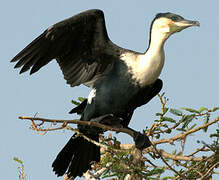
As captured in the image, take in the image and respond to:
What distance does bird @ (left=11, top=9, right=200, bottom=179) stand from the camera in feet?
14.8

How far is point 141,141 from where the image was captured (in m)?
4.28

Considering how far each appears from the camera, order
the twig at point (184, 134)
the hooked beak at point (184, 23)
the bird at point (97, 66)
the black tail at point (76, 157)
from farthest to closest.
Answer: the black tail at point (76, 157) → the bird at point (97, 66) → the hooked beak at point (184, 23) → the twig at point (184, 134)

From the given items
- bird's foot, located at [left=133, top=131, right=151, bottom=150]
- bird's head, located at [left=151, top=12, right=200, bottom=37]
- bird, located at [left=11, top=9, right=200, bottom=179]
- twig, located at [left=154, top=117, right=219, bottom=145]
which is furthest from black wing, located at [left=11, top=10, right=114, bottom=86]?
twig, located at [left=154, top=117, right=219, bottom=145]

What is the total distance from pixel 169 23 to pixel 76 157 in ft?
5.83

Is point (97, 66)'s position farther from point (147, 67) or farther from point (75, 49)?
point (147, 67)

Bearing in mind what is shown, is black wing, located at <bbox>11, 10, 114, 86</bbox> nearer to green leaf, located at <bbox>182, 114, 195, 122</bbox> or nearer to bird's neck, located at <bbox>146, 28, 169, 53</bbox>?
bird's neck, located at <bbox>146, 28, 169, 53</bbox>

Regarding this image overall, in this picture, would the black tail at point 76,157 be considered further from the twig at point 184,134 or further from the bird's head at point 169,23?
the bird's head at point 169,23

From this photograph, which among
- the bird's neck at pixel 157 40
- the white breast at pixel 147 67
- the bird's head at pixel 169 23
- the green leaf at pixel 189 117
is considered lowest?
the green leaf at pixel 189 117

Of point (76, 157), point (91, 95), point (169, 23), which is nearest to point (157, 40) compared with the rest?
point (169, 23)

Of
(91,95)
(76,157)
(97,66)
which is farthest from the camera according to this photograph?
(76,157)

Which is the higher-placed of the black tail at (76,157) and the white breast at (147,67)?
the white breast at (147,67)

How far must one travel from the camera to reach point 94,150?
16.4ft

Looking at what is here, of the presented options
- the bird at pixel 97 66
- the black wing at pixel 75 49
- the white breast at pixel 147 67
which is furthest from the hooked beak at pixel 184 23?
the black wing at pixel 75 49

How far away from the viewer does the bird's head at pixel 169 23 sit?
4496 millimetres
